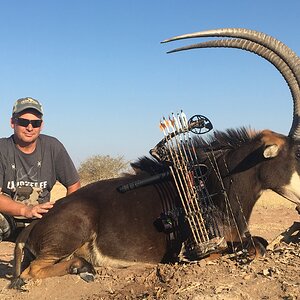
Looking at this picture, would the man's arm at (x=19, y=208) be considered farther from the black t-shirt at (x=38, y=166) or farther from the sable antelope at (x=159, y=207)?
the black t-shirt at (x=38, y=166)

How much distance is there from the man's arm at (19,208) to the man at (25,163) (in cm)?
29

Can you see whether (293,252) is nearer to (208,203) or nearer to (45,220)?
(208,203)

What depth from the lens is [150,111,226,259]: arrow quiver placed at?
4.91m

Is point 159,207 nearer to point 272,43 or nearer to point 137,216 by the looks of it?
point 137,216

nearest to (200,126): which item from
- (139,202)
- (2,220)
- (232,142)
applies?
(232,142)

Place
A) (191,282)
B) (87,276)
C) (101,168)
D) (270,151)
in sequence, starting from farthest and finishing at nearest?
(101,168) < (270,151) < (87,276) < (191,282)

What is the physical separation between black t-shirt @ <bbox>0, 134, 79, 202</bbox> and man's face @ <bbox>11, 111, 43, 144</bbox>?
0.18 m

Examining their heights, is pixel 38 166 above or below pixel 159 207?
above

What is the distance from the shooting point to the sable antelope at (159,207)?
516cm

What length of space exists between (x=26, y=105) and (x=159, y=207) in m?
2.06

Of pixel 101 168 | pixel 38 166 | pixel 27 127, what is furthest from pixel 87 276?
pixel 101 168

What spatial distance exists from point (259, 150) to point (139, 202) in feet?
4.83

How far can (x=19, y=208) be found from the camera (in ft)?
17.3

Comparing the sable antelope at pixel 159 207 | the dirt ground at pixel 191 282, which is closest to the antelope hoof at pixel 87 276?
the dirt ground at pixel 191 282
